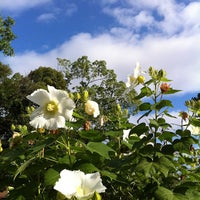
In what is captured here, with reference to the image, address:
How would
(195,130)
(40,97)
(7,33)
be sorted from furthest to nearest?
(7,33) < (195,130) < (40,97)

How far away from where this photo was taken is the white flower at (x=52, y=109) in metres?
1.73

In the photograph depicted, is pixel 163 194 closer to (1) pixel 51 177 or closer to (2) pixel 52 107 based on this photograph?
(1) pixel 51 177

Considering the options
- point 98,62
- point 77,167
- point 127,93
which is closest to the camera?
point 77,167

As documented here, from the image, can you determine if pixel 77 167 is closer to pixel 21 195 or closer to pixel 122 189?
pixel 21 195

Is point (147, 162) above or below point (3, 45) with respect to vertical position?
below

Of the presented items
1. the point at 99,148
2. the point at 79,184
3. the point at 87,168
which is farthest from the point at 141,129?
the point at 79,184

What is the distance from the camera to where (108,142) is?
2203 mm

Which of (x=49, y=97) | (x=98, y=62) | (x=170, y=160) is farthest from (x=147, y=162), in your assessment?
(x=98, y=62)

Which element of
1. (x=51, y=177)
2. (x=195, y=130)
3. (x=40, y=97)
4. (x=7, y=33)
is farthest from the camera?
(x=7, y=33)

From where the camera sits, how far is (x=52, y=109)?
176 cm

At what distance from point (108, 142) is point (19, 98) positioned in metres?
18.2

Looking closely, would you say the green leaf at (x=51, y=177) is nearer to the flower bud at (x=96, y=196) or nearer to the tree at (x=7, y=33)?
the flower bud at (x=96, y=196)

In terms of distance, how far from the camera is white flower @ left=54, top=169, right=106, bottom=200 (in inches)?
51.1

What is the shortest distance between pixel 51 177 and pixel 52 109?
0.30m
